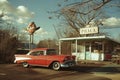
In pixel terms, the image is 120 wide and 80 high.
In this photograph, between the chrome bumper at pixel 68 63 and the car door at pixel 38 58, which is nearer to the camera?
the chrome bumper at pixel 68 63

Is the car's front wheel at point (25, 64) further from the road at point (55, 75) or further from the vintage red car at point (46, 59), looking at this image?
the road at point (55, 75)

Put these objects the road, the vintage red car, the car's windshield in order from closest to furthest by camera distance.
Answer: the road → the vintage red car → the car's windshield

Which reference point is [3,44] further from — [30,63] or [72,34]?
[72,34]

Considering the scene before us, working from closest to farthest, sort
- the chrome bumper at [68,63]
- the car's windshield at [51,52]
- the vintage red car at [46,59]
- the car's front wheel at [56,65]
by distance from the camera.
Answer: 1. the chrome bumper at [68,63]
2. the vintage red car at [46,59]
3. the car's front wheel at [56,65]
4. the car's windshield at [51,52]

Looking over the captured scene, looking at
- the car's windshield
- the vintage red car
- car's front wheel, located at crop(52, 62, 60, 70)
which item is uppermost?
the car's windshield

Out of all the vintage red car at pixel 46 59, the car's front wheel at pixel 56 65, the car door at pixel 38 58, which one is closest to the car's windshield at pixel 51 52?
the vintage red car at pixel 46 59

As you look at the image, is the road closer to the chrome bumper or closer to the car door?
the chrome bumper

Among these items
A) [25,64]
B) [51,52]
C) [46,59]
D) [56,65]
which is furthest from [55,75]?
[25,64]

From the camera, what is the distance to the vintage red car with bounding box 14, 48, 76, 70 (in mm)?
19844

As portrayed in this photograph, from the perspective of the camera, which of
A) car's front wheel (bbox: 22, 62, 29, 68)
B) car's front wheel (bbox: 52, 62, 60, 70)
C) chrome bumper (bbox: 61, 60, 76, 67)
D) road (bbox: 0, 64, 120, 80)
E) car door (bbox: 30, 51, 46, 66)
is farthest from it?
car's front wheel (bbox: 22, 62, 29, 68)

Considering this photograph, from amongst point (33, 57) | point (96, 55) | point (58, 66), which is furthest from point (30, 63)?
point (96, 55)

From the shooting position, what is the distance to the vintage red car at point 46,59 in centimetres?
1984

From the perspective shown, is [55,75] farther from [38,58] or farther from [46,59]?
[38,58]

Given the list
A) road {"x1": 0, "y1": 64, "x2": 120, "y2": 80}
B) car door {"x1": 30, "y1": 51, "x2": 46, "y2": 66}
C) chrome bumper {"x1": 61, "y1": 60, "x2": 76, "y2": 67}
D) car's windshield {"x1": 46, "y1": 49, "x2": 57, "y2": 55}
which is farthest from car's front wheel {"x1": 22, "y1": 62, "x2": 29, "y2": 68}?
chrome bumper {"x1": 61, "y1": 60, "x2": 76, "y2": 67}
